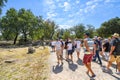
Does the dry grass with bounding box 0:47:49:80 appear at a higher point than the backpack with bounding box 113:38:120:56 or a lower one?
lower

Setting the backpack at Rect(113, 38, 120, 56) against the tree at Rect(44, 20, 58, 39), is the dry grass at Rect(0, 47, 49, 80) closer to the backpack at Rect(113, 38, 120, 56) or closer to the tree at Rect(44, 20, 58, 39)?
the backpack at Rect(113, 38, 120, 56)

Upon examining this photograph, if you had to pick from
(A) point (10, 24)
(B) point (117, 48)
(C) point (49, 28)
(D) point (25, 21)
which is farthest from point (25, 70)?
(C) point (49, 28)

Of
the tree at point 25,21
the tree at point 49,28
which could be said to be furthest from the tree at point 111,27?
the tree at point 25,21

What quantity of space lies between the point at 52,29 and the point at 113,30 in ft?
80.9

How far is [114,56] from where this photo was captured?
10.8 m

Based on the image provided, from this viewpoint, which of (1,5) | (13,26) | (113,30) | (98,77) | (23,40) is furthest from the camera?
(113,30)

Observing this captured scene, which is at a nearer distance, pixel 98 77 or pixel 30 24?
pixel 98 77

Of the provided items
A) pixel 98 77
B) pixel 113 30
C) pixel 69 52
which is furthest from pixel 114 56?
pixel 113 30

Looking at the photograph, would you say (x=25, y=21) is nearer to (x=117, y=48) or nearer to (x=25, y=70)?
(x=25, y=70)

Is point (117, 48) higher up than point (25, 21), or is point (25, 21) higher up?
point (25, 21)

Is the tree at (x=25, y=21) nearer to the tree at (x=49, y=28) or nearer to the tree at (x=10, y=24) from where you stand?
the tree at (x=10, y=24)

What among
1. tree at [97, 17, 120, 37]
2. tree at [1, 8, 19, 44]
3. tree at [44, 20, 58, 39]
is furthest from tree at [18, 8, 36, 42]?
tree at [97, 17, 120, 37]

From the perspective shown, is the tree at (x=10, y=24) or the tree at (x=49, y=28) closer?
the tree at (x=10, y=24)

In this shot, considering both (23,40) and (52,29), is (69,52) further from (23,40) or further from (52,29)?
(52,29)
